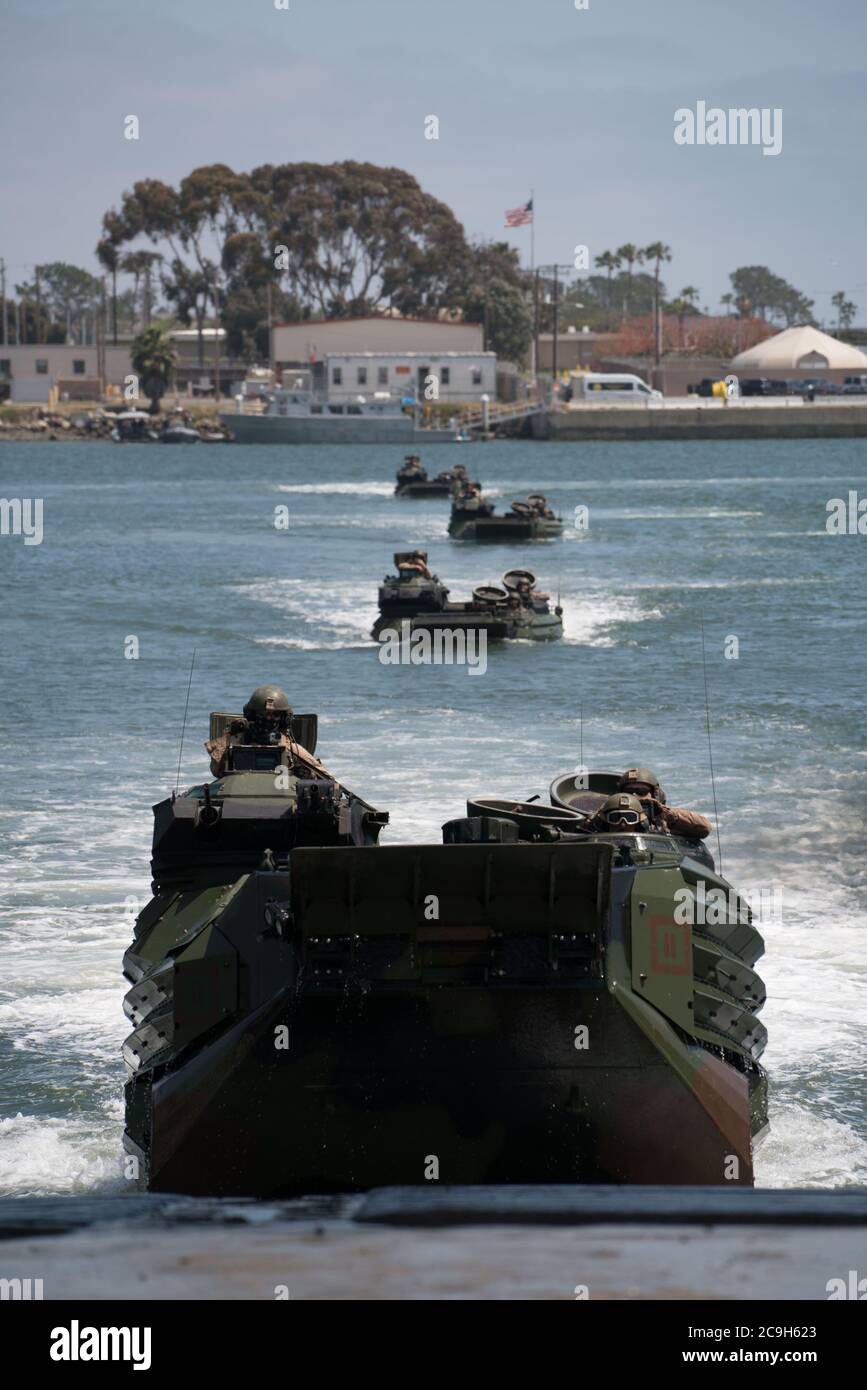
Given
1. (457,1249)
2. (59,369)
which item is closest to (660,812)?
(457,1249)

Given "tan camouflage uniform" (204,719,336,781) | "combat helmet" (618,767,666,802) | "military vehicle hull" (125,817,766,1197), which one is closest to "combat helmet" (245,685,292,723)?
"tan camouflage uniform" (204,719,336,781)

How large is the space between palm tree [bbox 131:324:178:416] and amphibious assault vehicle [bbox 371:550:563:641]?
132m

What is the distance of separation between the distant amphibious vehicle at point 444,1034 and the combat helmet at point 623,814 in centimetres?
220

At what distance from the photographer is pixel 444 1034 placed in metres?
9.25

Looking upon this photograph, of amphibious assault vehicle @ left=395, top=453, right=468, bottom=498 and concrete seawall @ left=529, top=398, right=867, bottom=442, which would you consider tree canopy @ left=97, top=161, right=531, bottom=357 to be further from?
amphibious assault vehicle @ left=395, top=453, right=468, bottom=498

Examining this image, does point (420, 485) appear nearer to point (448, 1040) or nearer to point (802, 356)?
point (448, 1040)

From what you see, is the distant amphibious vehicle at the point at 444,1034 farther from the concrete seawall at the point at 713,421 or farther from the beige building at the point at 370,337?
the beige building at the point at 370,337

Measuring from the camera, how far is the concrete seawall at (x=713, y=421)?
14612 cm

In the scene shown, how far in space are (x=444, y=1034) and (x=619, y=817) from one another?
9.98ft

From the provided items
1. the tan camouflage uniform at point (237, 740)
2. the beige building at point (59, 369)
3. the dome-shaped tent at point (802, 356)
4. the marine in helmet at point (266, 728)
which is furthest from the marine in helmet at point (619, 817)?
the beige building at point (59, 369)
